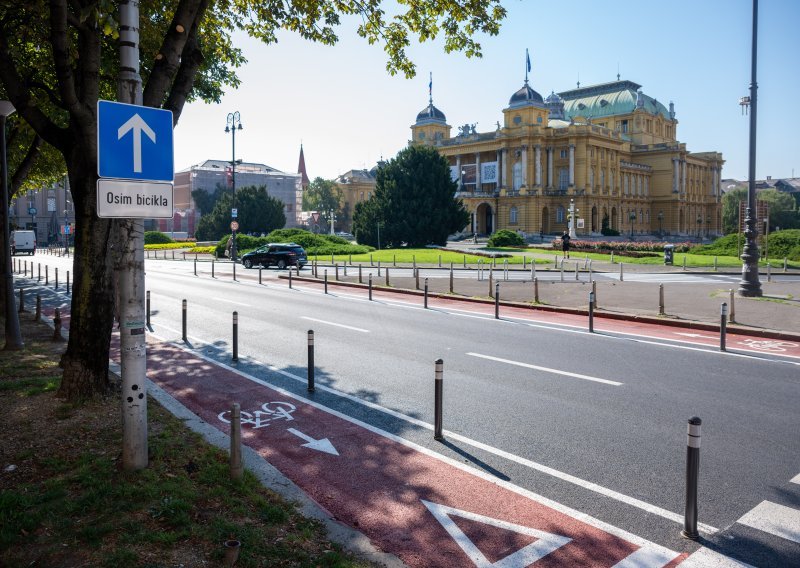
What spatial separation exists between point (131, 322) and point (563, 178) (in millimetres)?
99330

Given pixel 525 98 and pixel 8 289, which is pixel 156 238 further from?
pixel 8 289

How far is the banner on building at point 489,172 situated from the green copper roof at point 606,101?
2463cm

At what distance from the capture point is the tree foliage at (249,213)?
77.6 meters

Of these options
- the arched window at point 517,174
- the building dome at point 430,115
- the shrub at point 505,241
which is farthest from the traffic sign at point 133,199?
the building dome at point 430,115

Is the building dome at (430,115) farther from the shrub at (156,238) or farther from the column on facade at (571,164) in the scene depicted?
the shrub at (156,238)

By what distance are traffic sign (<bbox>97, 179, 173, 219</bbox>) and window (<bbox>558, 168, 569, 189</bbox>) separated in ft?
321

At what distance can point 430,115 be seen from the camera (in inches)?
4547

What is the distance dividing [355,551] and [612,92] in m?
128

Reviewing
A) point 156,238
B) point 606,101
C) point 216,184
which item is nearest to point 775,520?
point 156,238

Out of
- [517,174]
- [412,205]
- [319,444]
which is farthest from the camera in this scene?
[517,174]

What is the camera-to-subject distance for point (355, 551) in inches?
186

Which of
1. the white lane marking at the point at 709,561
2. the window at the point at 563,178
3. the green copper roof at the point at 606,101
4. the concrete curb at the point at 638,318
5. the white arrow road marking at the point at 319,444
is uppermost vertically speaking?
the green copper roof at the point at 606,101

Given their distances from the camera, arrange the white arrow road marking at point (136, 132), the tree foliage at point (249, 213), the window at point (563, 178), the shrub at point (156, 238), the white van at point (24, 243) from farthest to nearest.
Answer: the window at point (563, 178) → the shrub at point (156, 238) → the tree foliage at point (249, 213) → the white van at point (24, 243) → the white arrow road marking at point (136, 132)

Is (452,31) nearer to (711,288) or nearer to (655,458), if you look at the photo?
(655,458)
